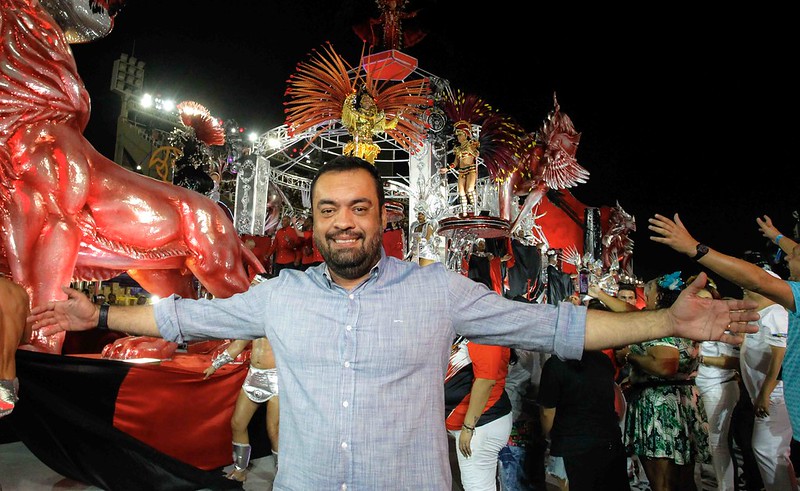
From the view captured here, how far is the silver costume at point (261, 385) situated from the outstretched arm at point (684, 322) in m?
3.53

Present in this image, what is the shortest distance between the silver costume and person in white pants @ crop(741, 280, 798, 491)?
13.4 ft

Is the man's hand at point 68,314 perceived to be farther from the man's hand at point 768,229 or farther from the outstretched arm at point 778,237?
the man's hand at point 768,229

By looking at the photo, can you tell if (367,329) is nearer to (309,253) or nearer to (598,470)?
(598,470)

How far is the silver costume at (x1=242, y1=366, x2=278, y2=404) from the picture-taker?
462cm

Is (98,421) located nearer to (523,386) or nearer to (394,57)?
(523,386)

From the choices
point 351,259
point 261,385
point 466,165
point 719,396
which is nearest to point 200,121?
point 466,165

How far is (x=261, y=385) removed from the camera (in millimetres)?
4648

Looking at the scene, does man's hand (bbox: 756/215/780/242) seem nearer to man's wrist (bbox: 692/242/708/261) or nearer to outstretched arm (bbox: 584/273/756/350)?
man's wrist (bbox: 692/242/708/261)

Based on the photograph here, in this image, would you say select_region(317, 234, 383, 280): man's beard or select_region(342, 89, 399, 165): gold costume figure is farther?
select_region(342, 89, 399, 165): gold costume figure

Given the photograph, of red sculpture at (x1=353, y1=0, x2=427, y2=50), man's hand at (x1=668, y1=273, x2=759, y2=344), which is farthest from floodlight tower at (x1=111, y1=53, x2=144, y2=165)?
man's hand at (x1=668, y1=273, x2=759, y2=344)

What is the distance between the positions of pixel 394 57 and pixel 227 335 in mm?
10108

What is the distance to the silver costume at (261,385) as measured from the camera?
4617 mm

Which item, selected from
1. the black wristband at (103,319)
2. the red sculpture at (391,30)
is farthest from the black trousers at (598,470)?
the red sculpture at (391,30)

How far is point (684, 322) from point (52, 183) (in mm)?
4708
